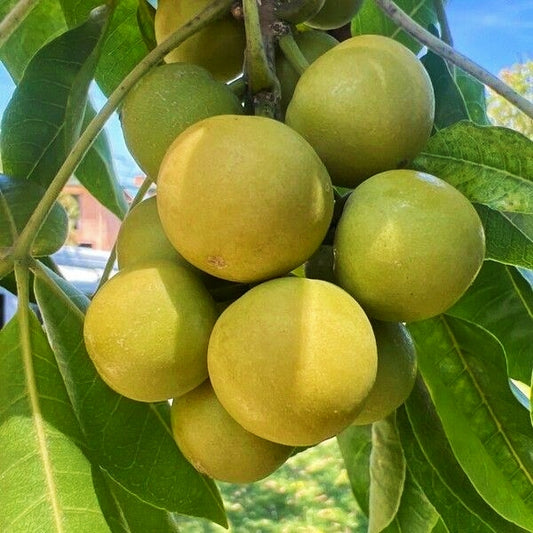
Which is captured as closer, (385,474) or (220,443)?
(220,443)

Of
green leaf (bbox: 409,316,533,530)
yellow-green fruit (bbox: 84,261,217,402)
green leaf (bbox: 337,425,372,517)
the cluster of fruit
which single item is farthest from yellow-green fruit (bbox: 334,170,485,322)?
green leaf (bbox: 337,425,372,517)

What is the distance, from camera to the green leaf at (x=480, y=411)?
670 millimetres

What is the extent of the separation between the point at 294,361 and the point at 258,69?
23 cm

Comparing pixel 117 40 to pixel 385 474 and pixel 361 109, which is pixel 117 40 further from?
pixel 385 474

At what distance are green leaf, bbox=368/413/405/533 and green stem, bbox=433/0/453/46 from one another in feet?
1.28

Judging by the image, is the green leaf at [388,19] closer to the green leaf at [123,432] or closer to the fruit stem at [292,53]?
the fruit stem at [292,53]

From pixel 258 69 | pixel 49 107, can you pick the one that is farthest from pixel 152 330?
pixel 49 107

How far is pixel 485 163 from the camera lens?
1.91 feet

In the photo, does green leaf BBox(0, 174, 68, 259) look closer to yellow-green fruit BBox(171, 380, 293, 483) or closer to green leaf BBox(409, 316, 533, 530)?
yellow-green fruit BBox(171, 380, 293, 483)

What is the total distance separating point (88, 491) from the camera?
60cm

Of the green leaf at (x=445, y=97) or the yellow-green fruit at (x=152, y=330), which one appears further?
the green leaf at (x=445, y=97)

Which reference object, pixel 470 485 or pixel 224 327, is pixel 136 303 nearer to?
pixel 224 327

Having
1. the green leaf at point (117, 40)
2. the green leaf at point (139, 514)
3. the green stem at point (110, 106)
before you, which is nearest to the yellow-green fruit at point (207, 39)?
the green stem at point (110, 106)

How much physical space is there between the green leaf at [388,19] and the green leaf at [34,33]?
1.15 feet
